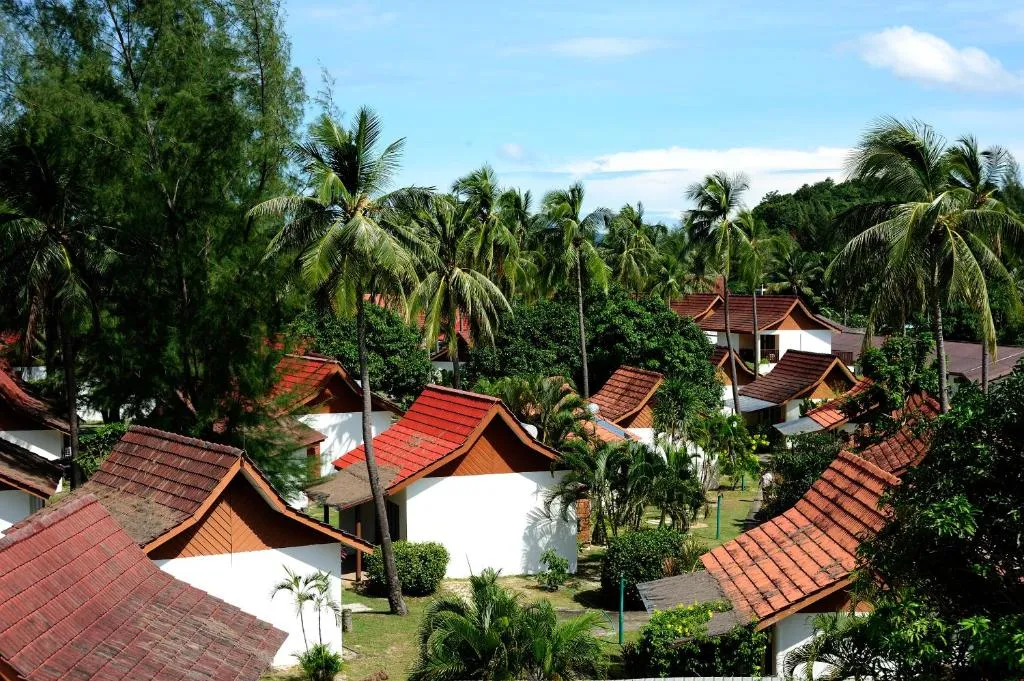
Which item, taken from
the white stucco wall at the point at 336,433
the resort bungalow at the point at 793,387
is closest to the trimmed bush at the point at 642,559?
the white stucco wall at the point at 336,433

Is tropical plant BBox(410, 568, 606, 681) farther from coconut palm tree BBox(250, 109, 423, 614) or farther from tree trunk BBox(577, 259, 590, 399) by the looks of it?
tree trunk BBox(577, 259, 590, 399)

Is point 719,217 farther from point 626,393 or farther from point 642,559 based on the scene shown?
point 642,559

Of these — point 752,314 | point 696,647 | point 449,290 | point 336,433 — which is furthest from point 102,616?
point 752,314

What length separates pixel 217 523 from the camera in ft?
63.0

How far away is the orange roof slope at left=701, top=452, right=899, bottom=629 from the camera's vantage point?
17266mm

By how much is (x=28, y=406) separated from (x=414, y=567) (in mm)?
15819

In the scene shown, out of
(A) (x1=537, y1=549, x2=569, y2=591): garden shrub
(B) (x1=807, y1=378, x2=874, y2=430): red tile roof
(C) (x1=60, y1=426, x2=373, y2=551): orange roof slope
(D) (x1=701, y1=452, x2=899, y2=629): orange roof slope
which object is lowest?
(A) (x1=537, y1=549, x2=569, y2=591): garden shrub

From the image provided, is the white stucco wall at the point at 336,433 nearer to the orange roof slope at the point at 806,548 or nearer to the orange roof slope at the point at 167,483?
the orange roof slope at the point at 167,483

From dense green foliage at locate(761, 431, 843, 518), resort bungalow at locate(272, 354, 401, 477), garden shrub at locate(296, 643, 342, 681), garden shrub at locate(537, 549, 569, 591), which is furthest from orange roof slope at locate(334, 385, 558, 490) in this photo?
garden shrub at locate(296, 643, 342, 681)

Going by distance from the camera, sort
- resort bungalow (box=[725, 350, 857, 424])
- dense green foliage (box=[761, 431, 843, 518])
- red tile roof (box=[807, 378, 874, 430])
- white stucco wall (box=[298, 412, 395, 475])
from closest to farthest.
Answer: dense green foliage (box=[761, 431, 843, 518]) < white stucco wall (box=[298, 412, 395, 475]) < red tile roof (box=[807, 378, 874, 430]) < resort bungalow (box=[725, 350, 857, 424])

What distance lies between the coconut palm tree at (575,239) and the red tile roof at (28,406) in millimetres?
20955

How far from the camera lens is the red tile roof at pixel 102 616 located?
37.0 ft

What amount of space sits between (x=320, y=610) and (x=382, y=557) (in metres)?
4.71

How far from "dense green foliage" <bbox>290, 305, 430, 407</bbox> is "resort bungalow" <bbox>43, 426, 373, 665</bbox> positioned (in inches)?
928
